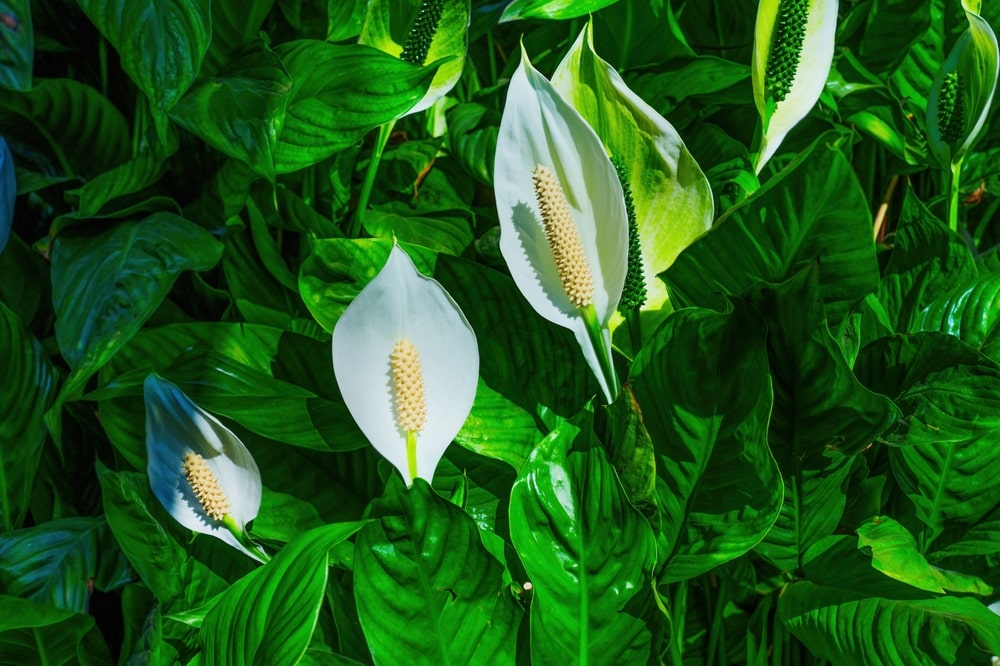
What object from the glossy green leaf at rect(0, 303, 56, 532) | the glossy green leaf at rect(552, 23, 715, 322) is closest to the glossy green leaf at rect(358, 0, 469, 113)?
the glossy green leaf at rect(552, 23, 715, 322)

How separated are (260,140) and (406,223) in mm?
137

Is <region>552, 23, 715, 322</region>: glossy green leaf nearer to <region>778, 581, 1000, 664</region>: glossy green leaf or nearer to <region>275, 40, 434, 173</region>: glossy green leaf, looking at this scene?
<region>275, 40, 434, 173</region>: glossy green leaf

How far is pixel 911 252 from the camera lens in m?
0.67

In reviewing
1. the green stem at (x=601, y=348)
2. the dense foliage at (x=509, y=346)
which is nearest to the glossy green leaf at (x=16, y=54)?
the dense foliage at (x=509, y=346)

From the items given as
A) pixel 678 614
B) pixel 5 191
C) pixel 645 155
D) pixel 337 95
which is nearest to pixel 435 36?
pixel 337 95

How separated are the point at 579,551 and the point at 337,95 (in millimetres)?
334

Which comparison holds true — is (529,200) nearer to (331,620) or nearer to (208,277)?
(331,620)

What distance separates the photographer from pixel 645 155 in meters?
0.58

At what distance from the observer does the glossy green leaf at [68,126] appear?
77cm

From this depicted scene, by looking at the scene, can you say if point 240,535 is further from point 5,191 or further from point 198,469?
point 5,191

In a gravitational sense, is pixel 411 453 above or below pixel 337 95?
below

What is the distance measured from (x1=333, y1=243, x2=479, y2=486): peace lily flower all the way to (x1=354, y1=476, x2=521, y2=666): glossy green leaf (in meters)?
0.04

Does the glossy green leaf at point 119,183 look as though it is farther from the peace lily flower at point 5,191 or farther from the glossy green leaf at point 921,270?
the glossy green leaf at point 921,270

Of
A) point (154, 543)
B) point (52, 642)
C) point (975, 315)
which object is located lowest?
point (52, 642)
